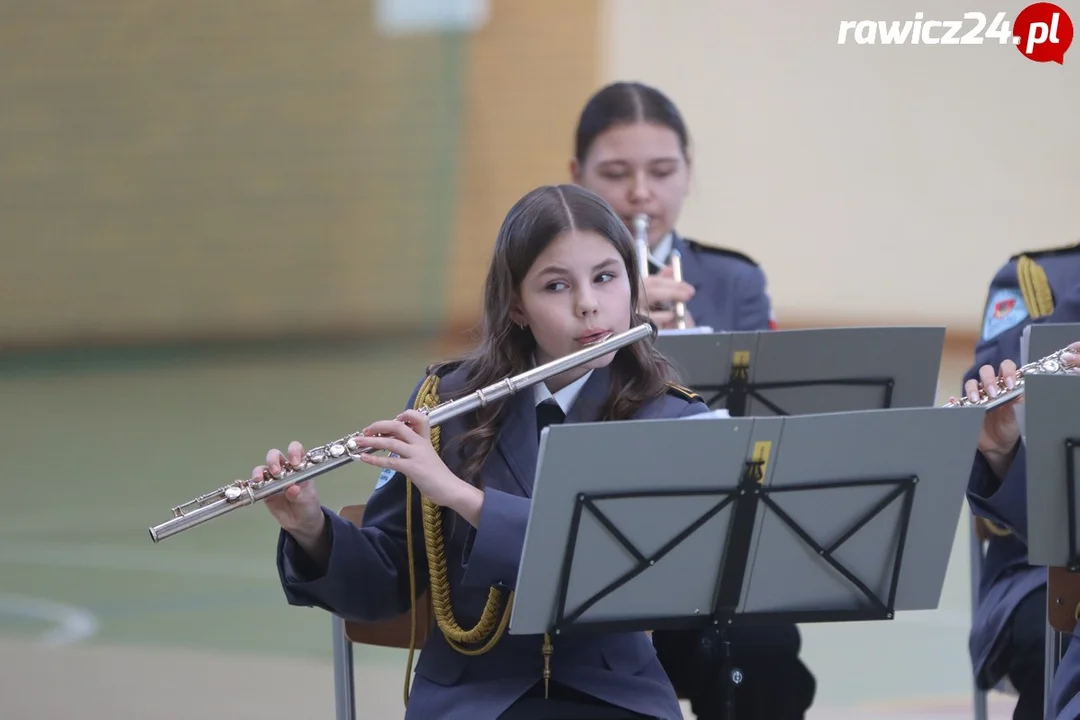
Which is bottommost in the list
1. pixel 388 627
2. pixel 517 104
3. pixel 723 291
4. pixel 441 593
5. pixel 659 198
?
pixel 388 627

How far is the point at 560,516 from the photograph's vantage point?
5.39 feet

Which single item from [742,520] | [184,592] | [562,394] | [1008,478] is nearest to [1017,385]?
[1008,478]

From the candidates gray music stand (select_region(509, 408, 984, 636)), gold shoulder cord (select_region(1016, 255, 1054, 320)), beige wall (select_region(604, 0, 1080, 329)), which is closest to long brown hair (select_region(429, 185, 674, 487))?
gray music stand (select_region(509, 408, 984, 636))

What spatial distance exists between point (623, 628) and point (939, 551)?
406 millimetres

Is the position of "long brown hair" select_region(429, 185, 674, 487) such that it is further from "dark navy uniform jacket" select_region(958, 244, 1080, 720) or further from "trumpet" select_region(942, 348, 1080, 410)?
"dark navy uniform jacket" select_region(958, 244, 1080, 720)

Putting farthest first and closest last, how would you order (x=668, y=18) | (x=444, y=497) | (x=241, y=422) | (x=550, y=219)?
(x=668, y=18), (x=241, y=422), (x=550, y=219), (x=444, y=497)

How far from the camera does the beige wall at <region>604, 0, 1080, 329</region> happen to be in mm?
6777

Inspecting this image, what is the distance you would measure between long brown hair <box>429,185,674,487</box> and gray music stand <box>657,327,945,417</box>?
1.66 feet

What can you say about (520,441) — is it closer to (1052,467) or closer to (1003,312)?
(1052,467)

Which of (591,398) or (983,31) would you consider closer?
(591,398)

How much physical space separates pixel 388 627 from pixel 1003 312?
1227 mm

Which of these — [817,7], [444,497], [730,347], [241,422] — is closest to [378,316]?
[241,422]

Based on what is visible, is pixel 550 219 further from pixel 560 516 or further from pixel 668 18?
pixel 668 18

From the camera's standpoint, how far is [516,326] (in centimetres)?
204
